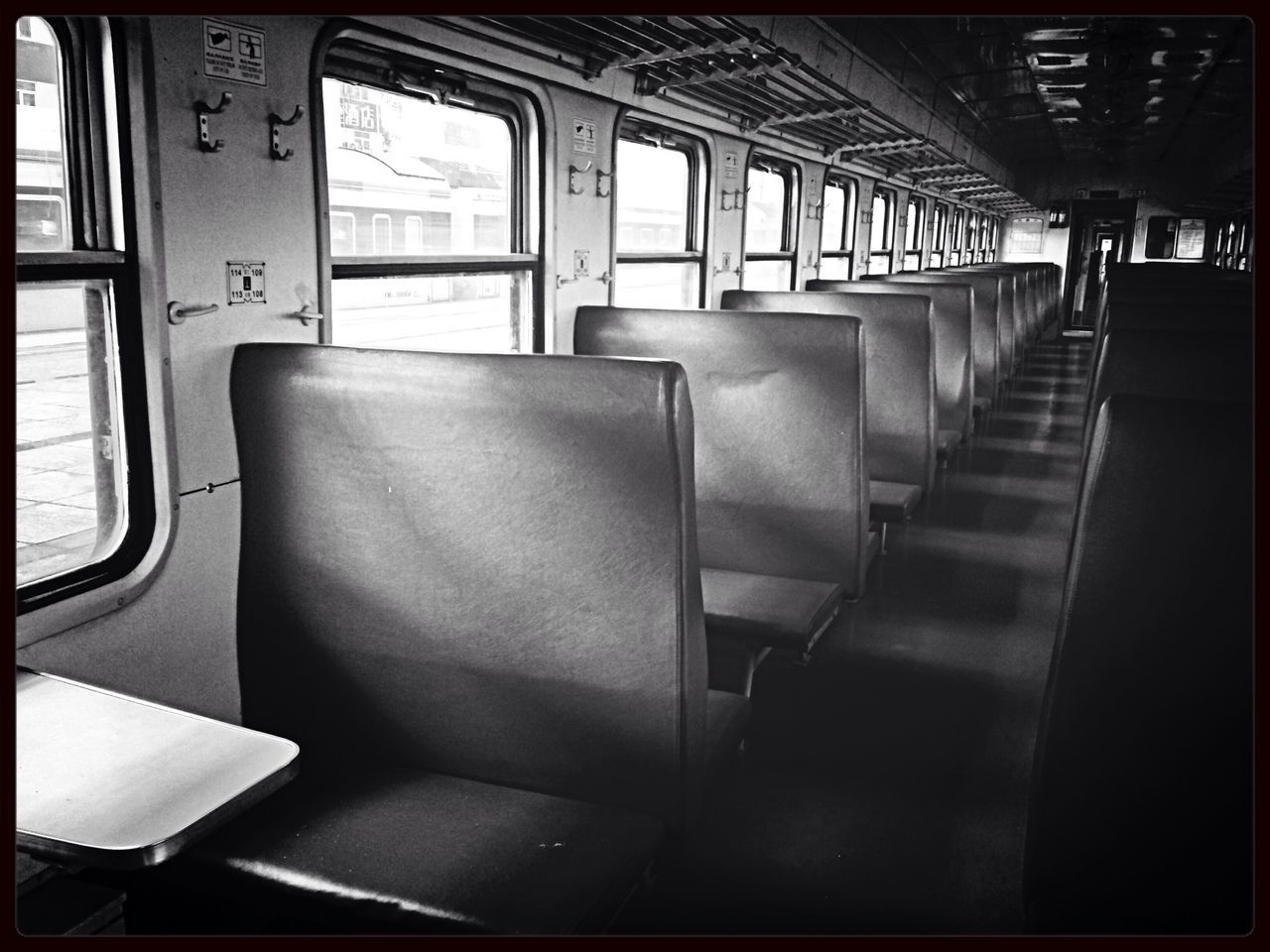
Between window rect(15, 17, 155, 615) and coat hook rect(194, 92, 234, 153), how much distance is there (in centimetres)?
17

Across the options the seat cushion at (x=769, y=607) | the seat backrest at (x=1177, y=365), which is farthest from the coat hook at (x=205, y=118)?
the seat backrest at (x=1177, y=365)

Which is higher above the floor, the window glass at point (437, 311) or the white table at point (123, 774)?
the window glass at point (437, 311)

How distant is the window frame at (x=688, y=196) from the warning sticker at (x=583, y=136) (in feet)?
1.05

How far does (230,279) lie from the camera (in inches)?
91.2

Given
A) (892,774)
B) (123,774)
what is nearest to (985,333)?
(892,774)

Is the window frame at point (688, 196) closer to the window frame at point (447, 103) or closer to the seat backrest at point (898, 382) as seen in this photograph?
the window frame at point (447, 103)

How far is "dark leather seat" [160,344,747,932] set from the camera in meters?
1.56

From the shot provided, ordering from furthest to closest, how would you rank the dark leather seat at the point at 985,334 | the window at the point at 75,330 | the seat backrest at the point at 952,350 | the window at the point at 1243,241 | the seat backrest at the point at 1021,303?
the window at the point at 1243,241 → the seat backrest at the point at 1021,303 → the dark leather seat at the point at 985,334 → the seat backrest at the point at 952,350 → the window at the point at 75,330

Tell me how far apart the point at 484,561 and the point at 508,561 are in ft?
0.14

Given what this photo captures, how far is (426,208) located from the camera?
10.2 ft

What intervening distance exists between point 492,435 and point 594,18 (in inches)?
83.0

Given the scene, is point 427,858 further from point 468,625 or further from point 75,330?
point 75,330

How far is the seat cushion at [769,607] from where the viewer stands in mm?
2500

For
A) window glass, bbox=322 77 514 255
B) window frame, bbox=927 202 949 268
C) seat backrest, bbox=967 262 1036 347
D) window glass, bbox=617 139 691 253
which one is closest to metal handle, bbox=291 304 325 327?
window glass, bbox=322 77 514 255
